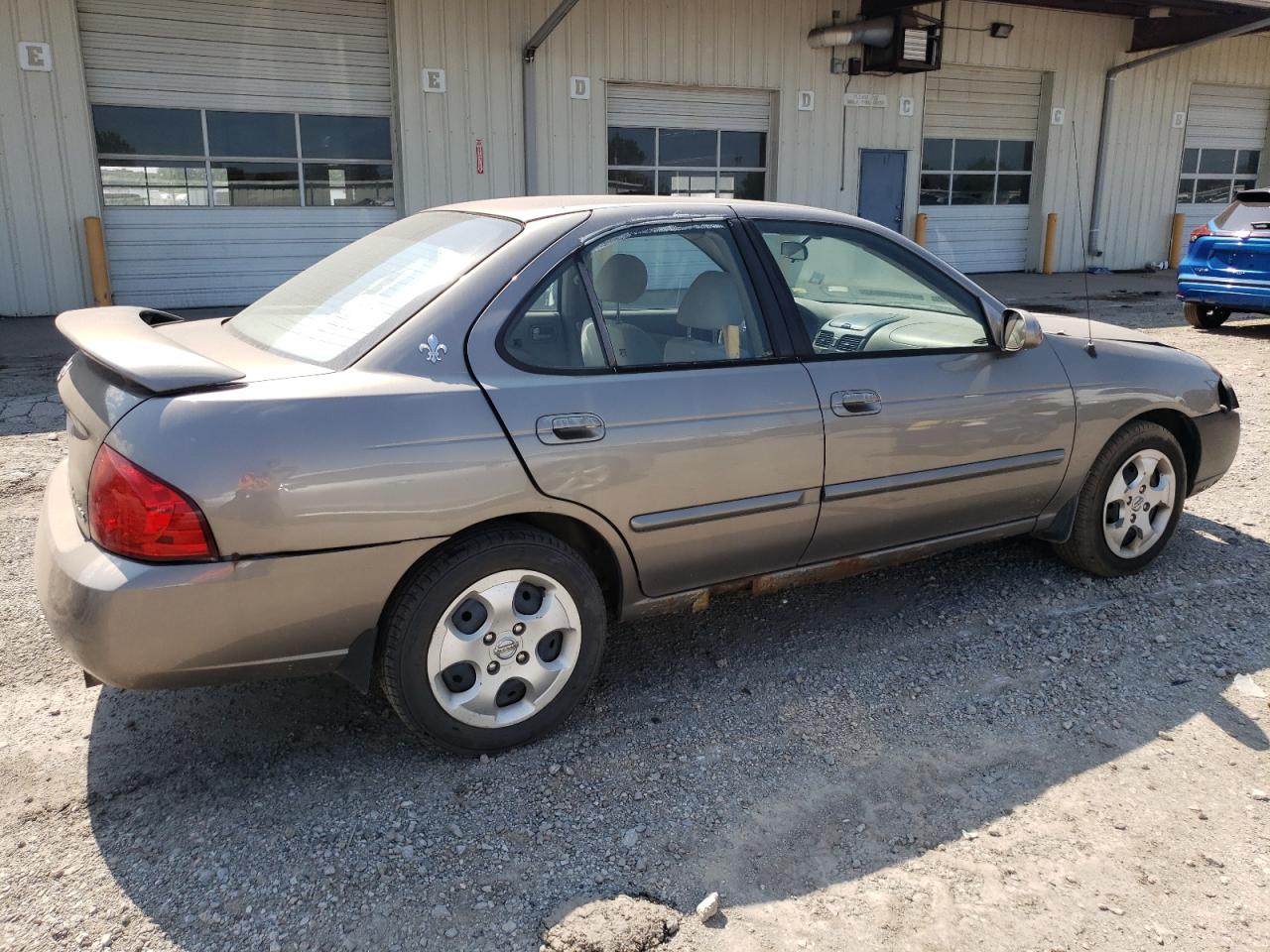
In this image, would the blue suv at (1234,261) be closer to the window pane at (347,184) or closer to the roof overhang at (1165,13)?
the roof overhang at (1165,13)

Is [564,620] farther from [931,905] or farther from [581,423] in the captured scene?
[931,905]

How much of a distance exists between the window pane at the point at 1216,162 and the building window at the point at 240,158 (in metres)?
16.2

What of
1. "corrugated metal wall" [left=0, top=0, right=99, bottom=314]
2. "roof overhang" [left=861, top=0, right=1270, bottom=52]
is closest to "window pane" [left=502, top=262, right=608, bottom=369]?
"corrugated metal wall" [left=0, top=0, right=99, bottom=314]

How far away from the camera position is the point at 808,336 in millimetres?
3588

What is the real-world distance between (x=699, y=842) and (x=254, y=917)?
44.3 inches

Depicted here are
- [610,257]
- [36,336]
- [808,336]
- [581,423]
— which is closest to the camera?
[581,423]

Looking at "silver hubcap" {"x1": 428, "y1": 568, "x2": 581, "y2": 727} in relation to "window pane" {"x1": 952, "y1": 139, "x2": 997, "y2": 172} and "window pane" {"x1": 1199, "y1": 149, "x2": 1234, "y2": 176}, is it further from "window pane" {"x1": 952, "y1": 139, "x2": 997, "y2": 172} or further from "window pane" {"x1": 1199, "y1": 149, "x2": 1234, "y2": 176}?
"window pane" {"x1": 1199, "y1": 149, "x2": 1234, "y2": 176}

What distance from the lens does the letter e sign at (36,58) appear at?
451 inches

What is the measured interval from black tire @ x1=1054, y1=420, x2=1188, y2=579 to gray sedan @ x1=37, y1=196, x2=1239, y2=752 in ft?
0.25

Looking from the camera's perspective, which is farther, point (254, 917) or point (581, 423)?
point (581, 423)

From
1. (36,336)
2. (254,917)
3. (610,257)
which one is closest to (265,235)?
(36,336)

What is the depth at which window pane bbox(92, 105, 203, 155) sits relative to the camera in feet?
40.0

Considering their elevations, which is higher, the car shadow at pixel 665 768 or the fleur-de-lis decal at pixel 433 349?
the fleur-de-lis decal at pixel 433 349

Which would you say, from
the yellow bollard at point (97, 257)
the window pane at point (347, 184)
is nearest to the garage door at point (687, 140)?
the window pane at point (347, 184)
